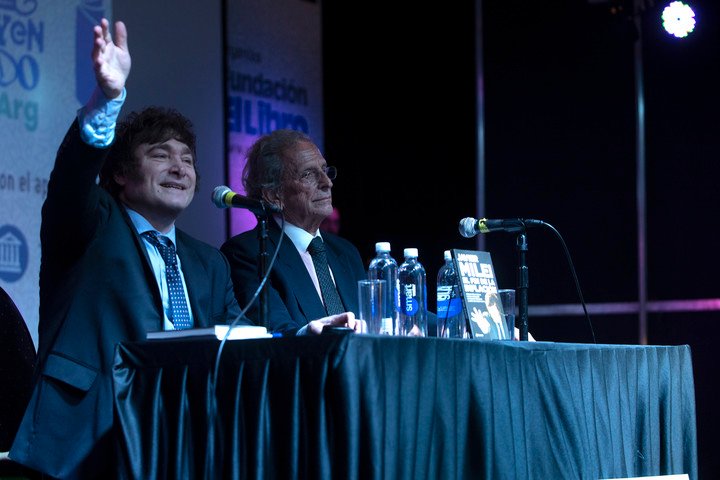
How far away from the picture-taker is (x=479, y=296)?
11.1 ft

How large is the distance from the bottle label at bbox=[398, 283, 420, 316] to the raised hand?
3.47 ft

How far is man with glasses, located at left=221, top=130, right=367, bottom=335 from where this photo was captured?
12.8ft

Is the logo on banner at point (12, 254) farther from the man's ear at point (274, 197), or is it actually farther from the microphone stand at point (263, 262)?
the microphone stand at point (263, 262)

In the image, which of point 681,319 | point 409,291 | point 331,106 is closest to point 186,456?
point 409,291

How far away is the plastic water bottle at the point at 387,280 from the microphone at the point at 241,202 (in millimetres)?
383

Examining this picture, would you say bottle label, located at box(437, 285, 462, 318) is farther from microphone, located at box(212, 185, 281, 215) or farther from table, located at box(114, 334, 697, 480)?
microphone, located at box(212, 185, 281, 215)

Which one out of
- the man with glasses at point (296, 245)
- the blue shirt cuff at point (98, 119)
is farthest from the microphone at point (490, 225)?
the blue shirt cuff at point (98, 119)

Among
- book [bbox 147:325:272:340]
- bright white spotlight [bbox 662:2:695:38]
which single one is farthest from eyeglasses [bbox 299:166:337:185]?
bright white spotlight [bbox 662:2:695:38]

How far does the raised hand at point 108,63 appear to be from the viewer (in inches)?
109

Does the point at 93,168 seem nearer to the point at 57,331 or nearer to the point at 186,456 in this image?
the point at 57,331

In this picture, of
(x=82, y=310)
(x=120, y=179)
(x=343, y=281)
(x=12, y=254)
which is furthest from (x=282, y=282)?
(x=12, y=254)

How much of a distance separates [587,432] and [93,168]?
1545 mm

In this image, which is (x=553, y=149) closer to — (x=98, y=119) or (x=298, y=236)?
(x=298, y=236)

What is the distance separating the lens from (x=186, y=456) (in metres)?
2.54
